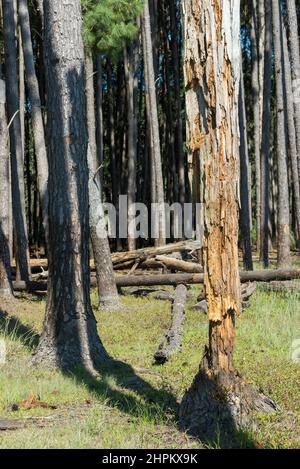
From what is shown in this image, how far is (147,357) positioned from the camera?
823 centimetres

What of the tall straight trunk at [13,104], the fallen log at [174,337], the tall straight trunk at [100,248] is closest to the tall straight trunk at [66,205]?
the fallen log at [174,337]

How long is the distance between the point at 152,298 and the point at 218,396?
8.35 m

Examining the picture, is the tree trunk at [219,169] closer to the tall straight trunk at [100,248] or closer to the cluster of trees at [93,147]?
the cluster of trees at [93,147]

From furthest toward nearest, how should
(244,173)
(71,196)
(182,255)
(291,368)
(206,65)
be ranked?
(182,255) → (244,173) → (71,196) → (291,368) → (206,65)

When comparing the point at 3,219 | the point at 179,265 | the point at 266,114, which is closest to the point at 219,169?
the point at 3,219

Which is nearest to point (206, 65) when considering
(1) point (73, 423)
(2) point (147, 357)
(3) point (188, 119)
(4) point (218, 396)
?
(3) point (188, 119)

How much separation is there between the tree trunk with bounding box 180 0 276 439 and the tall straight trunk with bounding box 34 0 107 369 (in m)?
2.82

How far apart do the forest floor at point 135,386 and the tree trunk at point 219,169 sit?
332 mm

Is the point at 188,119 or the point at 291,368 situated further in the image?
the point at 291,368

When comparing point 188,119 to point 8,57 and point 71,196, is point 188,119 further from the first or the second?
point 8,57

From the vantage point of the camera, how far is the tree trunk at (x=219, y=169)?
516 centimetres

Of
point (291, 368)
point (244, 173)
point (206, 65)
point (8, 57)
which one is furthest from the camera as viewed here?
point (244, 173)

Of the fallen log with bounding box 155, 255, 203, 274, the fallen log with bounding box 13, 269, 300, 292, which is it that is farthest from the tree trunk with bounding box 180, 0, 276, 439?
the fallen log with bounding box 155, 255, 203, 274

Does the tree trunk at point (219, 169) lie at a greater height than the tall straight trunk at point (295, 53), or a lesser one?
lesser
